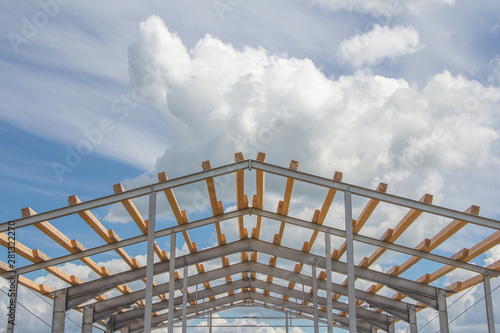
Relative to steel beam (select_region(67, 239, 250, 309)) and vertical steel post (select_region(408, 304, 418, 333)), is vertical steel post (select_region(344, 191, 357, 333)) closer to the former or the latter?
steel beam (select_region(67, 239, 250, 309))

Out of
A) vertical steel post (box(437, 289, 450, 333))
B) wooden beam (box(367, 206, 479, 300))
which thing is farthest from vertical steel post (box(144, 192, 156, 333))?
vertical steel post (box(437, 289, 450, 333))

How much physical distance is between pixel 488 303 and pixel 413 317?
6.01 m

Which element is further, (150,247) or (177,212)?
(177,212)

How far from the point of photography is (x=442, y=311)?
1583 centimetres

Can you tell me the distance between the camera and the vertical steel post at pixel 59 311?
14.7m

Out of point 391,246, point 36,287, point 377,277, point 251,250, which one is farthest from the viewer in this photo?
point 251,250

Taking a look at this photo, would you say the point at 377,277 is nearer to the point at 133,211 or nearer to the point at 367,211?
the point at 367,211

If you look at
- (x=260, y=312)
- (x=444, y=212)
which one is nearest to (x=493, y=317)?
(x=444, y=212)

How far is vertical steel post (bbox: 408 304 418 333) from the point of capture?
19.1m

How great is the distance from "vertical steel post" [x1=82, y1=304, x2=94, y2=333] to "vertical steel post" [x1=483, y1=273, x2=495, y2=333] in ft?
38.1

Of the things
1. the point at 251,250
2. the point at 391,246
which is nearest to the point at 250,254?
the point at 251,250

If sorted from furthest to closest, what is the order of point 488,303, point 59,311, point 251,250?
1. point 251,250
2. point 59,311
3. point 488,303

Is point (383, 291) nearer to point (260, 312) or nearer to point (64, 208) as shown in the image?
point (260, 312)

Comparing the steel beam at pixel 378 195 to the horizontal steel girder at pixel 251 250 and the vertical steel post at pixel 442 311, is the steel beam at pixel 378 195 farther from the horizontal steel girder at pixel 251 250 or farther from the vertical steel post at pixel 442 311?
the vertical steel post at pixel 442 311
